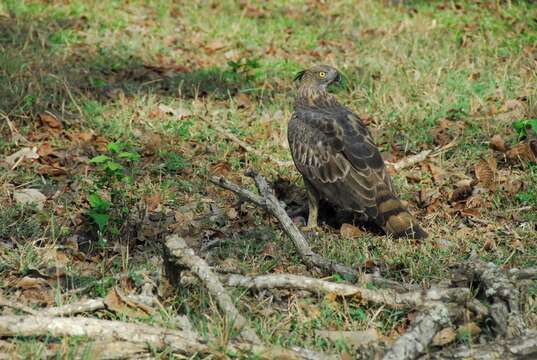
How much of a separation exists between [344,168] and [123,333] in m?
2.90

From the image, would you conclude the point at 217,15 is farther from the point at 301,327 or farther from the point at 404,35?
the point at 301,327

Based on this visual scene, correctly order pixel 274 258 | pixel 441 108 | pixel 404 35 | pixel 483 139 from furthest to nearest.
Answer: pixel 404 35 < pixel 441 108 < pixel 483 139 < pixel 274 258

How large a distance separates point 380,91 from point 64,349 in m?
5.88

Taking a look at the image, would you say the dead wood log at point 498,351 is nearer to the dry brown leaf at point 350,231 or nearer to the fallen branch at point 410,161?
the dry brown leaf at point 350,231

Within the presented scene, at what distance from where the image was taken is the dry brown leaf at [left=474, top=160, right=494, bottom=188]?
287 inches

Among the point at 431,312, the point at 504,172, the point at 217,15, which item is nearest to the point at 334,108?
the point at 504,172

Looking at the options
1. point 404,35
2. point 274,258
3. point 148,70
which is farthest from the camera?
point 404,35

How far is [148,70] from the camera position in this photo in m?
10.1

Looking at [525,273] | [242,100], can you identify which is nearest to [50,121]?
[242,100]

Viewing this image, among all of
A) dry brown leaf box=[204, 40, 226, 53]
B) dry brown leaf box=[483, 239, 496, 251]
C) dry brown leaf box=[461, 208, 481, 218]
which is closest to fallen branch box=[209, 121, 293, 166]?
dry brown leaf box=[461, 208, 481, 218]

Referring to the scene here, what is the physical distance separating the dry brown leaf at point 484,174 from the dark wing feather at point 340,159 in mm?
1182

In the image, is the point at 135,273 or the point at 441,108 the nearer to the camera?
the point at 135,273

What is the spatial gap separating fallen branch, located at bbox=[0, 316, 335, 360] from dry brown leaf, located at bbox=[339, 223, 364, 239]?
7.41 ft

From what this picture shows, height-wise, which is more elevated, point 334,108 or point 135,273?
point 334,108
